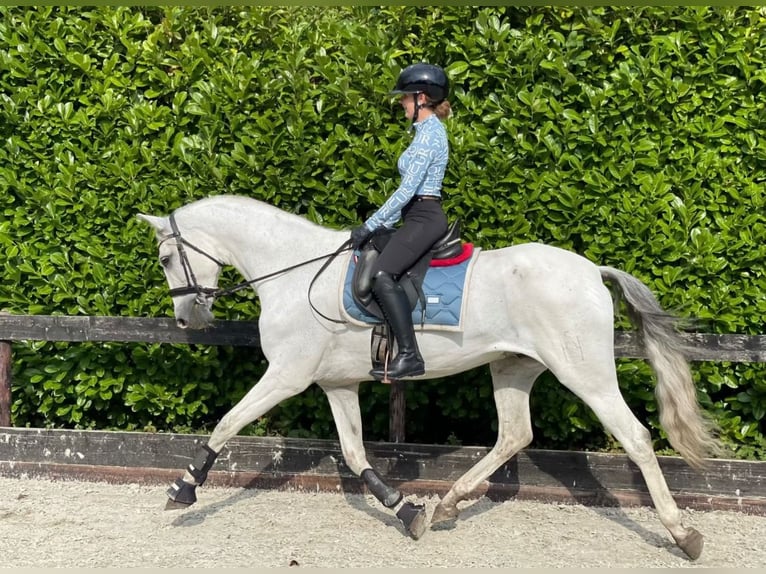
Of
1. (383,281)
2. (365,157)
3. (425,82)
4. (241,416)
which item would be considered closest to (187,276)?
(241,416)

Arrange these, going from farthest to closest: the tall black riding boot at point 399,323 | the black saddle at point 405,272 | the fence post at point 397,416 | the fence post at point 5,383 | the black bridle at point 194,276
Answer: the fence post at point 5,383, the fence post at point 397,416, the black bridle at point 194,276, the black saddle at point 405,272, the tall black riding boot at point 399,323

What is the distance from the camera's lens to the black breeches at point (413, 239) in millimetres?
5172

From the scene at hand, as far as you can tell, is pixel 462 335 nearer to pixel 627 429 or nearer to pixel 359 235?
pixel 359 235

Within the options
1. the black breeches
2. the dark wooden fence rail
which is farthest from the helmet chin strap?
the dark wooden fence rail

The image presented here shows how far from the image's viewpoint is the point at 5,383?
6.78m

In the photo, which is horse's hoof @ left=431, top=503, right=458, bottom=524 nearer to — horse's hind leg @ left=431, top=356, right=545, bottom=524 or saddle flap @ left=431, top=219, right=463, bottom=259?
horse's hind leg @ left=431, top=356, right=545, bottom=524

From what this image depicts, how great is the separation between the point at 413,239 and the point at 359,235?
13.2 inches

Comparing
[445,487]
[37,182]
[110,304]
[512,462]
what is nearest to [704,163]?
[512,462]

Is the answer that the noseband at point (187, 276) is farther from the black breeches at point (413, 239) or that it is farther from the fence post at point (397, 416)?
the fence post at point (397, 416)

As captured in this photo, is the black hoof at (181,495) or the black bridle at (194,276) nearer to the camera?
the black hoof at (181,495)

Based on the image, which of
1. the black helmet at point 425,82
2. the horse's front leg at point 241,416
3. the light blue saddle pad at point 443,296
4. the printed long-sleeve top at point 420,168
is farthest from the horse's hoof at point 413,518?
the black helmet at point 425,82

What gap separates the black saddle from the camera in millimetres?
5246

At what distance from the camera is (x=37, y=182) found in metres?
6.88

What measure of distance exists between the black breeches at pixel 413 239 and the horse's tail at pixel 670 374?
1112mm
